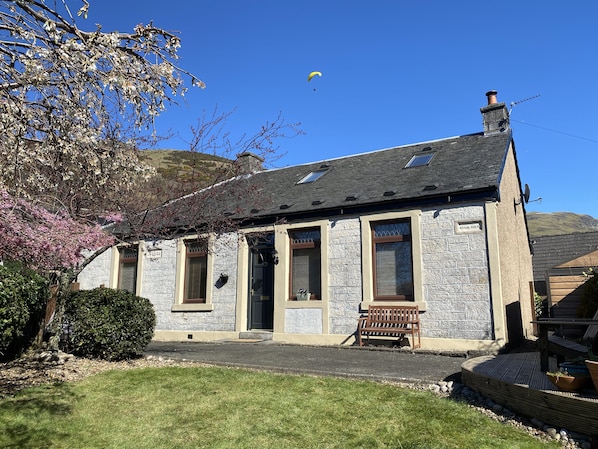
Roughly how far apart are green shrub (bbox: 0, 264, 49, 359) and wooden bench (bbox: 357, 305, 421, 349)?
6511mm

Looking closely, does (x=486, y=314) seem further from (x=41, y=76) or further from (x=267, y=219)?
(x=41, y=76)

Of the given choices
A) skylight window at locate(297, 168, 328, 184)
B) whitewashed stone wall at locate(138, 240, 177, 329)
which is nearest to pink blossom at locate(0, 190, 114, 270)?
whitewashed stone wall at locate(138, 240, 177, 329)

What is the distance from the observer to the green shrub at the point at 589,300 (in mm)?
8688

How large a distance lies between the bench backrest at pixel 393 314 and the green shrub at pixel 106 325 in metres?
4.98

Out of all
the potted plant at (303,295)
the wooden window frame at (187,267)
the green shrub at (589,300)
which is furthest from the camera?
the wooden window frame at (187,267)

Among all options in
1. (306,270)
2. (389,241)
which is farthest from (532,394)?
(306,270)

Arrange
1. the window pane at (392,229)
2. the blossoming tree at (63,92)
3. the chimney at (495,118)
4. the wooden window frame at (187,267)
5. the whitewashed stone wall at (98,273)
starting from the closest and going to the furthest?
the blossoming tree at (63,92) < the window pane at (392,229) < the chimney at (495,118) < the wooden window frame at (187,267) < the whitewashed stone wall at (98,273)

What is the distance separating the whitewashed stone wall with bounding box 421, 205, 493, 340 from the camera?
9344 millimetres

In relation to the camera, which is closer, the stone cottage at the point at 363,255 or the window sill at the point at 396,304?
the stone cottage at the point at 363,255

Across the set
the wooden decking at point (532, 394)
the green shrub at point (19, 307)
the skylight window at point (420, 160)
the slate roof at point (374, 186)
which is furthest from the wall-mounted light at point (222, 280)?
the wooden decking at point (532, 394)

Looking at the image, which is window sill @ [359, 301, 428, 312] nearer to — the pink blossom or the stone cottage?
the stone cottage

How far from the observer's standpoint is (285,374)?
6738 mm

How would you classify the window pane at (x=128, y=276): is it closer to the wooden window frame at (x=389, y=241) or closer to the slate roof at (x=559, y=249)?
the wooden window frame at (x=389, y=241)

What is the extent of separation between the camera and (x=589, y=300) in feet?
29.5
